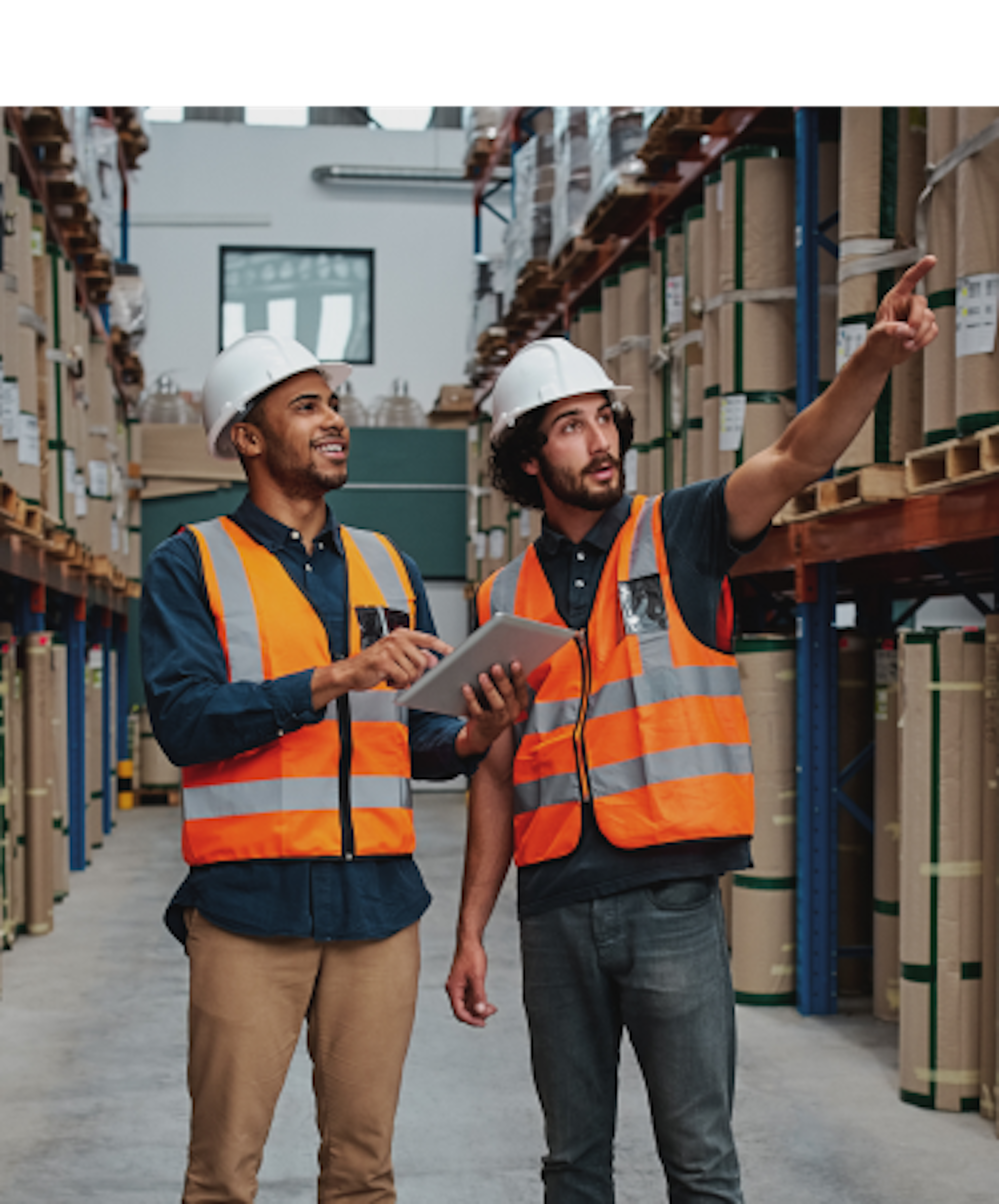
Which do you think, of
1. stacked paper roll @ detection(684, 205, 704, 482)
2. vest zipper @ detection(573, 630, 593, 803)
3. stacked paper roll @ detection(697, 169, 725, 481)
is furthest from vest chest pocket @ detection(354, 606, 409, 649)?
stacked paper roll @ detection(684, 205, 704, 482)

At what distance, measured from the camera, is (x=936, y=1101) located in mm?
4434

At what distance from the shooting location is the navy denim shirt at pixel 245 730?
8.05 feet

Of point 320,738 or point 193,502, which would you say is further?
point 193,502

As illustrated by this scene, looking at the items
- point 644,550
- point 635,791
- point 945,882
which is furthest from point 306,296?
point 635,791

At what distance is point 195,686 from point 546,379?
988mm

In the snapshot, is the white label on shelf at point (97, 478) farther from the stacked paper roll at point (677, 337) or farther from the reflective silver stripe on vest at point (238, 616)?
the reflective silver stripe on vest at point (238, 616)

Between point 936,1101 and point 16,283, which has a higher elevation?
point 16,283

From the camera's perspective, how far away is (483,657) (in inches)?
93.7

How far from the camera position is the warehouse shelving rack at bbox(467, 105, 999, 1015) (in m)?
4.60

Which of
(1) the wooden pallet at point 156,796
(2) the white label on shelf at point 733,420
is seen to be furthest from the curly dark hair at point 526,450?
(1) the wooden pallet at point 156,796
